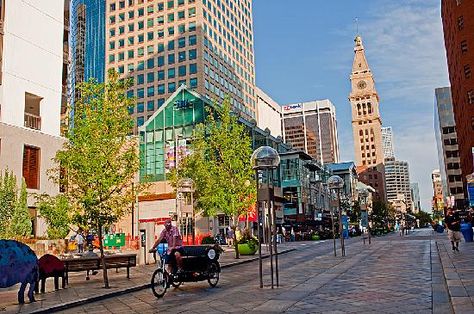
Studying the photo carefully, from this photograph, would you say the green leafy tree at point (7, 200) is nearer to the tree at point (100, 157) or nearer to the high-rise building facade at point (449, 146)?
the tree at point (100, 157)

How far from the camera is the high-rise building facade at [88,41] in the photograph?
10056cm

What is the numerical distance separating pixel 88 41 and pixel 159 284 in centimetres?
10107

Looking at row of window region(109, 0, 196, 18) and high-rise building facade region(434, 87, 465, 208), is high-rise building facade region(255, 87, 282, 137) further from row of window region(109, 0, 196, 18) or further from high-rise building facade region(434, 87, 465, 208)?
high-rise building facade region(434, 87, 465, 208)

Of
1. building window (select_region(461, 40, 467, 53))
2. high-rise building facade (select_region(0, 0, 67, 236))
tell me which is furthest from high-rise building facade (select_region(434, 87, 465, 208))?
high-rise building facade (select_region(0, 0, 67, 236))

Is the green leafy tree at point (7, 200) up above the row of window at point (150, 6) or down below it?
below

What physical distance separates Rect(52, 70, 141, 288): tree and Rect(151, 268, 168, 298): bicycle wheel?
9.87 ft

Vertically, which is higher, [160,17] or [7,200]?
[160,17]

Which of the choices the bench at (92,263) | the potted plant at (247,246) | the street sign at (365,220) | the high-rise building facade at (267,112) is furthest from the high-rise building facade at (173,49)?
the bench at (92,263)

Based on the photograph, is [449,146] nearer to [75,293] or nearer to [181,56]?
[181,56]

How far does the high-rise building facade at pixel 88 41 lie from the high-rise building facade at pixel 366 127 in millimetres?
94683

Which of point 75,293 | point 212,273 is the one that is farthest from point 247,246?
point 75,293

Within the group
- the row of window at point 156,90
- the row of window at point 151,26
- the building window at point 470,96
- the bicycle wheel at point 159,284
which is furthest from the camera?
the row of window at point 151,26

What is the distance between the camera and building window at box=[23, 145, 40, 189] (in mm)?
28828

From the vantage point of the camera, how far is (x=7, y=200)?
84.3 feet
